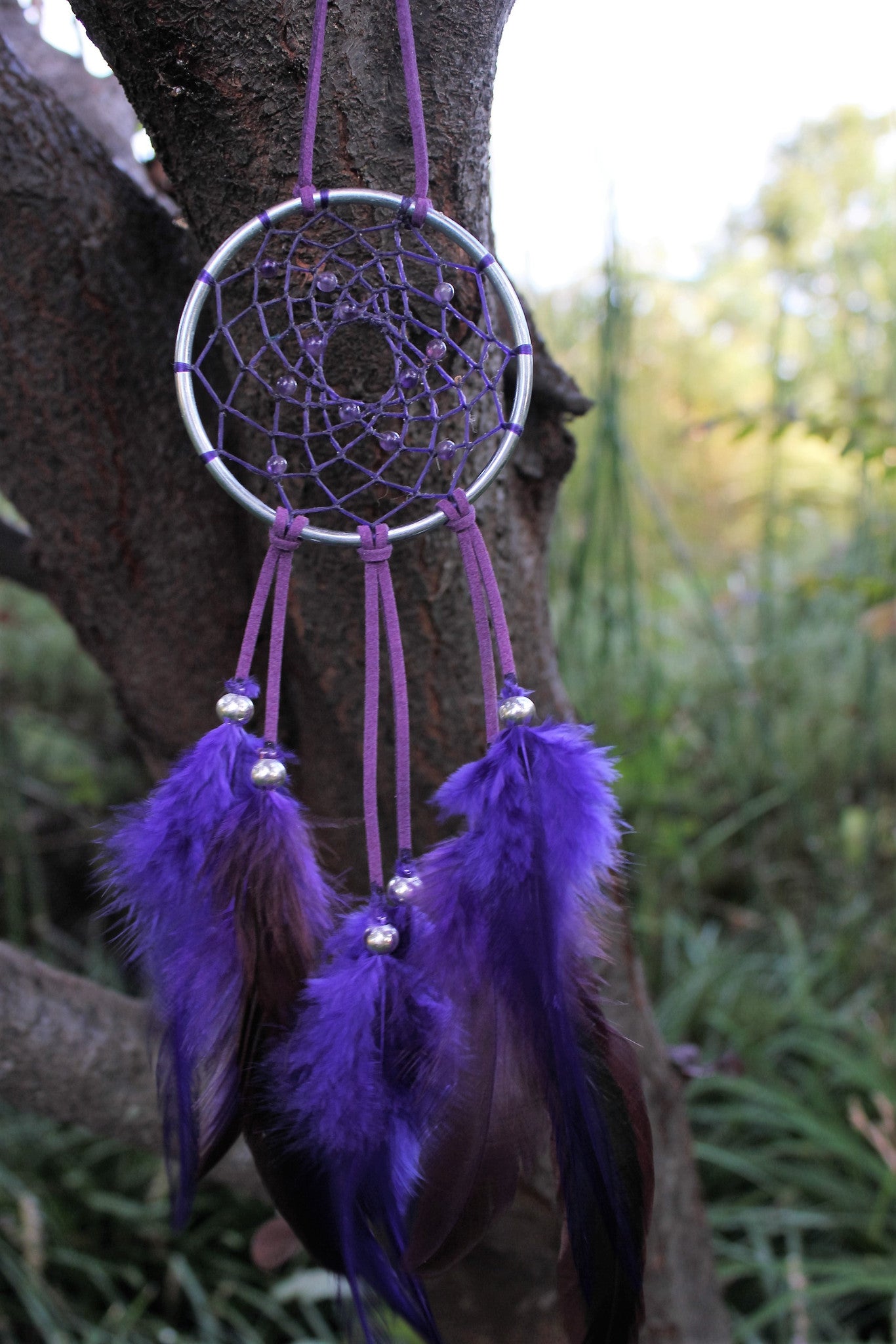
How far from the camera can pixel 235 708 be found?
27.0 inches

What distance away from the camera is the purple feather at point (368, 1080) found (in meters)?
0.63

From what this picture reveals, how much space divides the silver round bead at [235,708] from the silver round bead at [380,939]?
0.17 m

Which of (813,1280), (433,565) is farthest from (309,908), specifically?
(813,1280)

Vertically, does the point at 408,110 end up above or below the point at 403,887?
above

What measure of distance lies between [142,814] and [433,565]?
0.29 m

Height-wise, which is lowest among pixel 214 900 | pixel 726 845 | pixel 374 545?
pixel 726 845

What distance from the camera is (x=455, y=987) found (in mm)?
627

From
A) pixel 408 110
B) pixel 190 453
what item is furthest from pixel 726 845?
pixel 408 110

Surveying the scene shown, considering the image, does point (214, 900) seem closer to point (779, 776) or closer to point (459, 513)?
point (459, 513)

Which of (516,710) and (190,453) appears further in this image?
(190,453)

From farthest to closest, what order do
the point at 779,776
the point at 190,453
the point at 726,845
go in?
1. the point at 726,845
2. the point at 779,776
3. the point at 190,453

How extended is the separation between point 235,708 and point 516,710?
0.67 feet

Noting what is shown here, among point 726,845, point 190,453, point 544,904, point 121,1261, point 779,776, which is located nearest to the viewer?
point 544,904

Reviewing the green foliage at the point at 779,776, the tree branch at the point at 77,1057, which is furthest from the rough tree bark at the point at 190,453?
the green foliage at the point at 779,776
